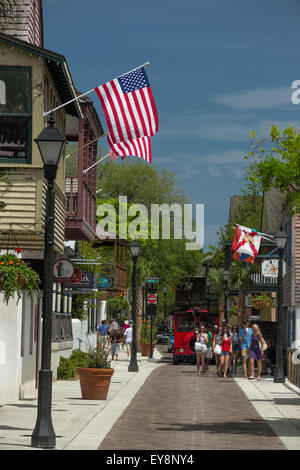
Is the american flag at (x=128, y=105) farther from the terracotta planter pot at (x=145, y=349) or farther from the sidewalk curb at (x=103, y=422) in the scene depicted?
the terracotta planter pot at (x=145, y=349)

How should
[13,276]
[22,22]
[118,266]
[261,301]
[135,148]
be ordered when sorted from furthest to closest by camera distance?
[118,266], [261,301], [135,148], [22,22], [13,276]

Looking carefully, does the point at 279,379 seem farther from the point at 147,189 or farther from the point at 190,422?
the point at 147,189

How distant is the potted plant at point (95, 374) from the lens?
853 inches

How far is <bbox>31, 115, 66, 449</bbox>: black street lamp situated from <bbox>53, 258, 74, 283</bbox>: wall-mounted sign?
10012 millimetres

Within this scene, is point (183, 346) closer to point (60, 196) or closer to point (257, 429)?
point (60, 196)

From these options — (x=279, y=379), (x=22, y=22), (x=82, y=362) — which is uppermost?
(x=22, y=22)

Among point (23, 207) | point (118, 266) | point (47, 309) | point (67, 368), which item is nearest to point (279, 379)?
point (67, 368)

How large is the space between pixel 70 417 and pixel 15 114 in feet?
22.0

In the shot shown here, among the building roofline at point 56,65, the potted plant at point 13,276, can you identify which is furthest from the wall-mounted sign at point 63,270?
the potted plant at point 13,276

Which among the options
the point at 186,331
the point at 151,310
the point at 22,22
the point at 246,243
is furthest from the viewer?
the point at 151,310

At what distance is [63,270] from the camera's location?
24500 millimetres

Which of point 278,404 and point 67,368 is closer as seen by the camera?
point 278,404

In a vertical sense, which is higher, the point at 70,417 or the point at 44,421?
the point at 44,421
